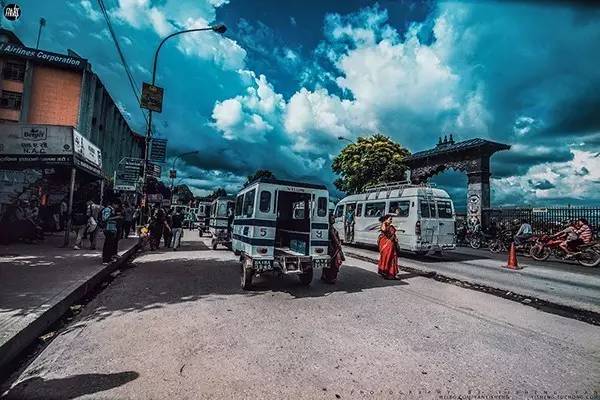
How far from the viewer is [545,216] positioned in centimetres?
1819

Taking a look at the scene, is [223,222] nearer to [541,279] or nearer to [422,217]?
[422,217]

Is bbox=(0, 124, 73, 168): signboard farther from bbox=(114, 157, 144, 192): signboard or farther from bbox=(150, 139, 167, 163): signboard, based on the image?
bbox=(150, 139, 167, 163): signboard

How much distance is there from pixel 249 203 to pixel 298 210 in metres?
1.49

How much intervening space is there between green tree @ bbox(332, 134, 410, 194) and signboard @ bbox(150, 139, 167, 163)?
1919 cm

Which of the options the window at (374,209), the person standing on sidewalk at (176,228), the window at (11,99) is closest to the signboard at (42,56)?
the window at (11,99)

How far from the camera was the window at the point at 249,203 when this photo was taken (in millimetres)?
7231

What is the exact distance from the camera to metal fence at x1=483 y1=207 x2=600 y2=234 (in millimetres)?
15820

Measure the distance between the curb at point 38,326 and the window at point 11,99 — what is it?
109 ft

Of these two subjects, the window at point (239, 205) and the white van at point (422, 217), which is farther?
the white van at point (422, 217)

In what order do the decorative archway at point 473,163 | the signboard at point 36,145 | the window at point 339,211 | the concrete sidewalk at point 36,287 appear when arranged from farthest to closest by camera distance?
the decorative archway at point 473,163 → the window at point 339,211 → the signboard at point 36,145 → the concrete sidewalk at point 36,287

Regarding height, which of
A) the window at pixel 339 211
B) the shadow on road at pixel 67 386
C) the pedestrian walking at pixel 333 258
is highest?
the window at pixel 339 211

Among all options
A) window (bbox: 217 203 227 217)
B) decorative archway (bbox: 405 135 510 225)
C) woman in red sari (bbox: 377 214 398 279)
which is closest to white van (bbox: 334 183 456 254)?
woman in red sari (bbox: 377 214 398 279)

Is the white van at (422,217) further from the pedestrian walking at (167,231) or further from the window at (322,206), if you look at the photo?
the pedestrian walking at (167,231)

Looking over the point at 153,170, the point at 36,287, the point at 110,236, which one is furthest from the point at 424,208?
the point at 153,170
